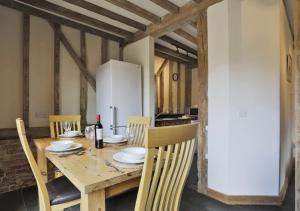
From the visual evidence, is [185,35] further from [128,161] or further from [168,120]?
[128,161]

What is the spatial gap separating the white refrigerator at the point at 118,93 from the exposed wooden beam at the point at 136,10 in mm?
836

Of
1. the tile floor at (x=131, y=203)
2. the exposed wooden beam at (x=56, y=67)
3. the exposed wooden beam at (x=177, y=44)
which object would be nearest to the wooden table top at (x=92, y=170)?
the tile floor at (x=131, y=203)

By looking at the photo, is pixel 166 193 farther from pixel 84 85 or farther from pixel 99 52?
pixel 99 52

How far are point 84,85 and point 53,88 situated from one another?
56 centimetres

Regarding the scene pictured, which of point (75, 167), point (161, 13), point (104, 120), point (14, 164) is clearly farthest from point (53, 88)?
point (75, 167)

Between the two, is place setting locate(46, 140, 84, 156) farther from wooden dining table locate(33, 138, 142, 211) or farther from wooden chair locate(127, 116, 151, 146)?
wooden chair locate(127, 116, 151, 146)

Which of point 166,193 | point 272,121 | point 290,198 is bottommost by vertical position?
point 290,198

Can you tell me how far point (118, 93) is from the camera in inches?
132

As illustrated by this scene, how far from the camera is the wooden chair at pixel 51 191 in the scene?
1265 mm

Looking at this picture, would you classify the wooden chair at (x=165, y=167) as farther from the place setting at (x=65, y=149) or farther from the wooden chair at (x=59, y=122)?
the wooden chair at (x=59, y=122)

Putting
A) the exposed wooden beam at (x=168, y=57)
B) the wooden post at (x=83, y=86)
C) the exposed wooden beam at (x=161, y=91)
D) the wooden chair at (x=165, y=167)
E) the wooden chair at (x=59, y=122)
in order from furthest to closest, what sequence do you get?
the exposed wooden beam at (x=161, y=91)
the exposed wooden beam at (x=168, y=57)
the wooden post at (x=83, y=86)
the wooden chair at (x=59, y=122)
the wooden chair at (x=165, y=167)

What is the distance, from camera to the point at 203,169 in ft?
8.76

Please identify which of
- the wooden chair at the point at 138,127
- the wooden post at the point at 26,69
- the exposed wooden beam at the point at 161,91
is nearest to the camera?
the wooden chair at the point at 138,127

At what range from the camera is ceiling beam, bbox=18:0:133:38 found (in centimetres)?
293
